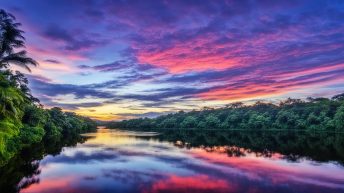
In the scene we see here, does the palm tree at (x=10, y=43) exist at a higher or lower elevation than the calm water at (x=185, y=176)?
higher

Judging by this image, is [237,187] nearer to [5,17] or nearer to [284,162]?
[284,162]

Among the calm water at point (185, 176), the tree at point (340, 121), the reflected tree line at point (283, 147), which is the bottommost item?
the calm water at point (185, 176)

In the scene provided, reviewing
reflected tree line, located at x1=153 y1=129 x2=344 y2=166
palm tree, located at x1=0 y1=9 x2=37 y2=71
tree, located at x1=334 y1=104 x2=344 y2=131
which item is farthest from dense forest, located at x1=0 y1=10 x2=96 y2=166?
tree, located at x1=334 y1=104 x2=344 y2=131

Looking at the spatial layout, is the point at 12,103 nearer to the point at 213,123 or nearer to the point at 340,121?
the point at 340,121

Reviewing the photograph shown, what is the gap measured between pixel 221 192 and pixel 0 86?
15.1 m

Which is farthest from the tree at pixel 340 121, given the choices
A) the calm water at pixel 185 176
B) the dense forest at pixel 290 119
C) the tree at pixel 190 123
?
the tree at pixel 190 123

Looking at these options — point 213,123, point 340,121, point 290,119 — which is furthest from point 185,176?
point 213,123

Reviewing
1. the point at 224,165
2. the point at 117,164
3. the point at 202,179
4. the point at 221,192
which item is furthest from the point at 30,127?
the point at 221,192

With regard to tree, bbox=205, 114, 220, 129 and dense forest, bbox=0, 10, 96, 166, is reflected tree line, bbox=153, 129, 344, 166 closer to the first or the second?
dense forest, bbox=0, 10, 96, 166

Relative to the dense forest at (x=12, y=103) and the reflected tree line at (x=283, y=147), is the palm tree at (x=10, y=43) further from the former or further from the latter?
the reflected tree line at (x=283, y=147)

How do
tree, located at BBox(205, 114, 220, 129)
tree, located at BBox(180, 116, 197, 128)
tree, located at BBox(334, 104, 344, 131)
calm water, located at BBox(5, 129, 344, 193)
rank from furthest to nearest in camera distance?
tree, located at BBox(180, 116, 197, 128) → tree, located at BBox(205, 114, 220, 129) → tree, located at BBox(334, 104, 344, 131) → calm water, located at BBox(5, 129, 344, 193)

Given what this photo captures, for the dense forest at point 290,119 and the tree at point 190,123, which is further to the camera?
the tree at point 190,123

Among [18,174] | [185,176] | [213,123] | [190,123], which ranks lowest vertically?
[185,176]

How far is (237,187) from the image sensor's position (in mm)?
17516
